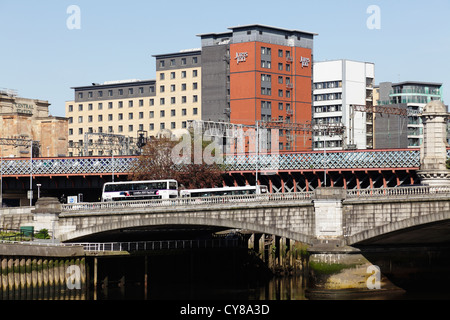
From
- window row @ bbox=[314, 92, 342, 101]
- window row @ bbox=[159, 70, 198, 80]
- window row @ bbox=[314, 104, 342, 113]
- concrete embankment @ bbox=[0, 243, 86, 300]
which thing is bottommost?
concrete embankment @ bbox=[0, 243, 86, 300]

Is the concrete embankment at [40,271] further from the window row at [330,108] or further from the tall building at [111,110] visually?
the window row at [330,108]

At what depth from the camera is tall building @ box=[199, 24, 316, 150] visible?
159875 millimetres

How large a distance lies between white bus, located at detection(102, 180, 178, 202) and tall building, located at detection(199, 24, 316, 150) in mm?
53699

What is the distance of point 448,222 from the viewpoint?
75.1 meters

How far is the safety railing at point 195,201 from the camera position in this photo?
81188mm

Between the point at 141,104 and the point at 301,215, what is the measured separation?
108m

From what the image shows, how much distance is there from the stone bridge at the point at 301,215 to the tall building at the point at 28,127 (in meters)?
63.3

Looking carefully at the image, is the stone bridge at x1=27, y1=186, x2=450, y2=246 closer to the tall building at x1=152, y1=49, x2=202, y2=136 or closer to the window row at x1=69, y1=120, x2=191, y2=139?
the tall building at x1=152, y1=49, x2=202, y2=136

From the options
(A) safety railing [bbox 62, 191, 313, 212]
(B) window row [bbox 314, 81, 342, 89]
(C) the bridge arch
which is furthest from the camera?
(B) window row [bbox 314, 81, 342, 89]

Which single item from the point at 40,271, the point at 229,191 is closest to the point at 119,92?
the point at 229,191

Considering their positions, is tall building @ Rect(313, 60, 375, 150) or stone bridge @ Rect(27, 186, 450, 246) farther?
tall building @ Rect(313, 60, 375, 150)

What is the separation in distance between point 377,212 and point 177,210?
18.7 meters

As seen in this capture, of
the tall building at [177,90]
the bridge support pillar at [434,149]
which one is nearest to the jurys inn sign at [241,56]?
the tall building at [177,90]

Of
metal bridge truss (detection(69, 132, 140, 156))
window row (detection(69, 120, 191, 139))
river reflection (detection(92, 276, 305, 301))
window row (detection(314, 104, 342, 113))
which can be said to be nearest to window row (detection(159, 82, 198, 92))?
window row (detection(69, 120, 191, 139))
